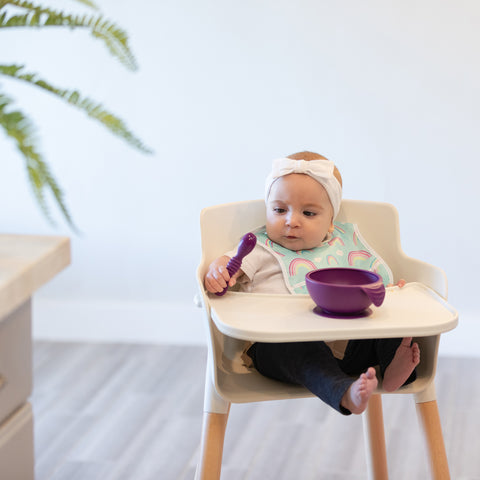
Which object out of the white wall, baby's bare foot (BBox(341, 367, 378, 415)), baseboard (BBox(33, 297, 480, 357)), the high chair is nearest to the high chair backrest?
the high chair

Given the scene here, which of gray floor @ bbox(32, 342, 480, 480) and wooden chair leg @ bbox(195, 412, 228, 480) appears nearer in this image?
wooden chair leg @ bbox(195, 412, 228, 480)

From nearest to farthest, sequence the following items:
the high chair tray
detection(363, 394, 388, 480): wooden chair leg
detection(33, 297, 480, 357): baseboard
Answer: the high chair tray < detection(363, 394, 388, 480): wooden chair leg < detection(33, 297, 480, 357): baseboard

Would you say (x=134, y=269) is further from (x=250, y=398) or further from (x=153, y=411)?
(x=250, y=398)

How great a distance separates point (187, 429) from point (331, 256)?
81 centimetres

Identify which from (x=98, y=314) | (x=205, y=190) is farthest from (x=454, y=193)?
(x=98, y=314)

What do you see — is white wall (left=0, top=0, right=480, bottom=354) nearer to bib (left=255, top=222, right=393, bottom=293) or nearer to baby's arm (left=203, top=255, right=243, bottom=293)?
bib (left=255, top=222, right=393, bottom=293)

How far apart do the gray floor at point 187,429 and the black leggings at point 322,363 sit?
57cm

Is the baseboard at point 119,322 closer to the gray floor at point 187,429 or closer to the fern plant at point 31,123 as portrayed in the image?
the gray floor at point 187,429

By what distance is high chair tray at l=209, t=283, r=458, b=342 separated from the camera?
3.15ft

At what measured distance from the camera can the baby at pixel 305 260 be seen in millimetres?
1101

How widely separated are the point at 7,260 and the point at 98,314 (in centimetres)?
148

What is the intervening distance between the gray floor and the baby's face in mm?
668

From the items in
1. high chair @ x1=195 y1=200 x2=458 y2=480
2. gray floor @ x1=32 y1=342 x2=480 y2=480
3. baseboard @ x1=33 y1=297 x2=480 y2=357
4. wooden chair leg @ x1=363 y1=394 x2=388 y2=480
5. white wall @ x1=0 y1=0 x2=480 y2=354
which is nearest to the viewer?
high chair @ x1=195 y1=200 x2=458 y2=480

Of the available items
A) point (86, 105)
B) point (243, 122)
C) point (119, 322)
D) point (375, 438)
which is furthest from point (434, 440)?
point (119, 322)
